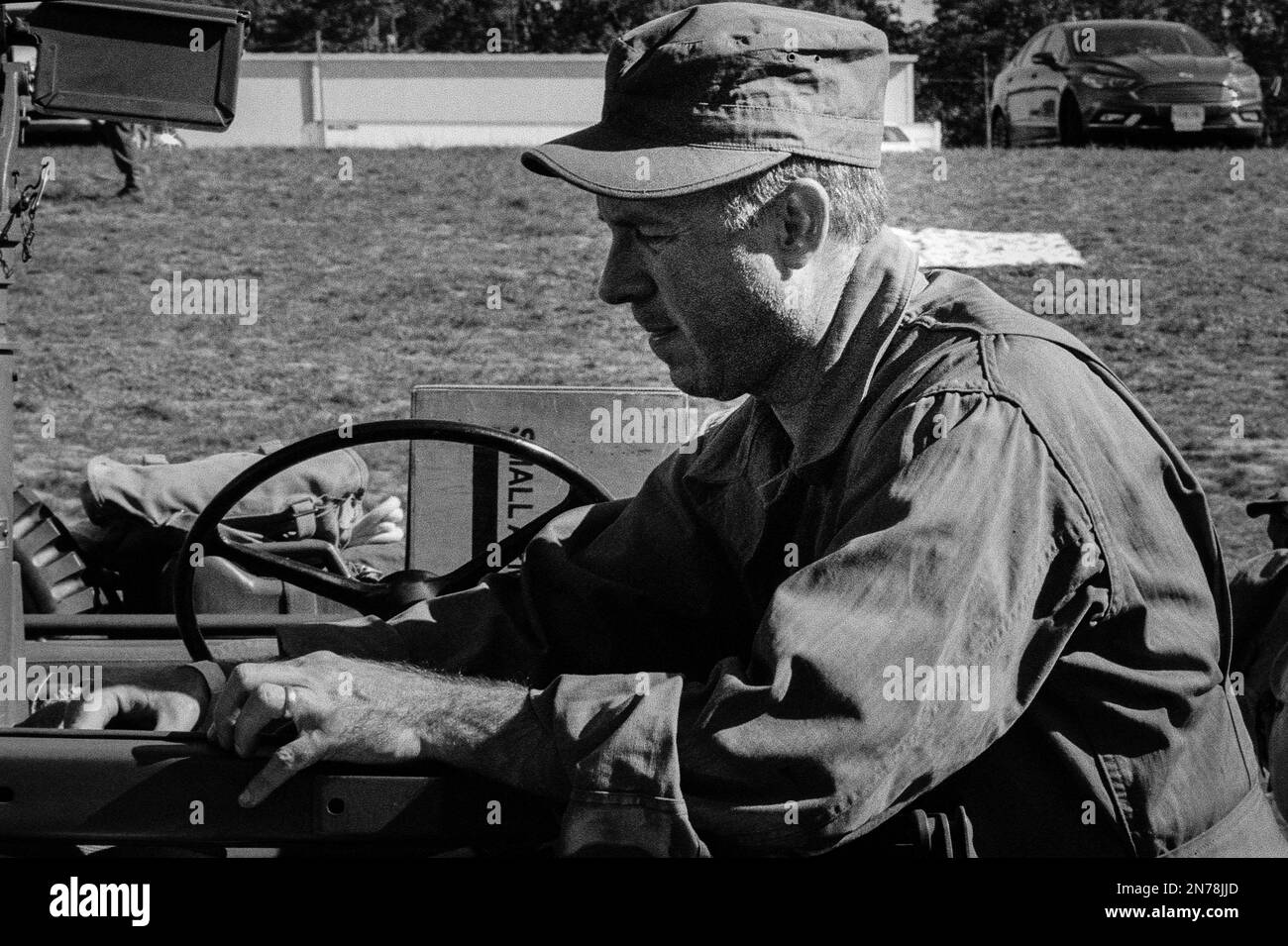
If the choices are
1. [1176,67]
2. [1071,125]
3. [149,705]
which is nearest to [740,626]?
[149,705]

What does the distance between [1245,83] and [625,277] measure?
13.8m

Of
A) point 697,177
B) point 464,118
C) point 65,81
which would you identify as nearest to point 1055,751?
point 697,177

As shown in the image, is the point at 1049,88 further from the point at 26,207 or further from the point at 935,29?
the point at 935,29

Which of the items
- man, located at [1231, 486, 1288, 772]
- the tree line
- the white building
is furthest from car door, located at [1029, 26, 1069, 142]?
the tree line

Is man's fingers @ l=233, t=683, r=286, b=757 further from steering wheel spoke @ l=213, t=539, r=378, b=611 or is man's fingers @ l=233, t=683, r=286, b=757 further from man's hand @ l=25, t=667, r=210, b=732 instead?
steering wheel spoke @ l=213, t=539, r=378, b=611

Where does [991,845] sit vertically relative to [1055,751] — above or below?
below

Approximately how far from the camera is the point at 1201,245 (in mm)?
10906

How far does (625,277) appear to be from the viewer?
1.86 metres

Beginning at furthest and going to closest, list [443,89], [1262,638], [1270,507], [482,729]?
[443,89] < [1270,507] < [1262,638] < [482,729]

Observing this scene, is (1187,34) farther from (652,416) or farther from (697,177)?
(697,177)

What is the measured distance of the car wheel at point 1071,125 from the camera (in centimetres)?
1487

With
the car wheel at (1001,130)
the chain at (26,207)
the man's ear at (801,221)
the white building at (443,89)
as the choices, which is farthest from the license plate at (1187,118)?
the man's ear at (801,221)

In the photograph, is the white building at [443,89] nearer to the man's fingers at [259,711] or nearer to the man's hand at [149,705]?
the man's hand at [149,705]
